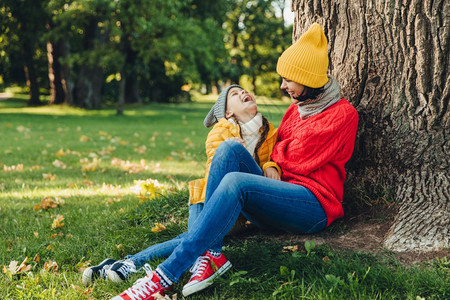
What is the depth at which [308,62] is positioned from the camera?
2.99 meters

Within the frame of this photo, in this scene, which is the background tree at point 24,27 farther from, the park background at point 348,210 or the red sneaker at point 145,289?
the red sneaker at point 145,289

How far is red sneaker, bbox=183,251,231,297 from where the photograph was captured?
2631mm

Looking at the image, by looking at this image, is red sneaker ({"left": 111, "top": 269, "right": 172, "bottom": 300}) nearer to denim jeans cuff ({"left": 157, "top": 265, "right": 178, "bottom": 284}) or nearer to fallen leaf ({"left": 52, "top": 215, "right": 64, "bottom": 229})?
denim jeans cuff ({"left": 157, "top": 265, "right": 178, "bottom": 284})

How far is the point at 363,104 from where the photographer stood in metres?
3.37

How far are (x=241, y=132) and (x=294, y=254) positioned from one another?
3.09 feet

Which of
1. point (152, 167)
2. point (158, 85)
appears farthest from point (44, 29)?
point (152, 167)

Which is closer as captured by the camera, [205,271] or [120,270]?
[205,271]

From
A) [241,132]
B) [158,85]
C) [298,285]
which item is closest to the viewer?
[298,285]

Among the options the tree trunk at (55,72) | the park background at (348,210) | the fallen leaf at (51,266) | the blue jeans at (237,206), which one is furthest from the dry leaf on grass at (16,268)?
the tree trunk at (55,72)

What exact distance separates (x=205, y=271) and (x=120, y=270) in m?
0.59

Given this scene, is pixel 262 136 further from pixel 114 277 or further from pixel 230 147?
pixel 114 277

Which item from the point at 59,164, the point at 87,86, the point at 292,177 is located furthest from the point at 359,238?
the point at 87,86

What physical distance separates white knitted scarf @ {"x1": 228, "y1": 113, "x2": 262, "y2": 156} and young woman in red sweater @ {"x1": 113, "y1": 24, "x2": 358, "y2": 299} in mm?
207

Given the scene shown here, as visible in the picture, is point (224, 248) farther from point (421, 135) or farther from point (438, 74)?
point (438, 74)
